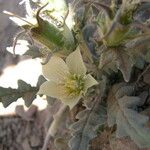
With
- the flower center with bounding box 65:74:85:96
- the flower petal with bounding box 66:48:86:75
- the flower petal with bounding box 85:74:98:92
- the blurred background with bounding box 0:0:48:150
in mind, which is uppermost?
the flower petal with bounding box 66:48:86:75

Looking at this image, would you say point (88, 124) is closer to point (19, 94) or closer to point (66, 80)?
point (66, 80)

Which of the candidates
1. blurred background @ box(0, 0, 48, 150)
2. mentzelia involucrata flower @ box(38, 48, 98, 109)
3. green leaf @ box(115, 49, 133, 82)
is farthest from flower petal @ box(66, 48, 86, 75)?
blurred background @ box(0, 0, 48, 150)

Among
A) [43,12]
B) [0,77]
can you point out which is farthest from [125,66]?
[0,77]

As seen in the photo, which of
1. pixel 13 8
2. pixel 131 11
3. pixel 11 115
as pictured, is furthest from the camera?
pixel 13 8

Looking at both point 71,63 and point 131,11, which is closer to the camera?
point 131,11

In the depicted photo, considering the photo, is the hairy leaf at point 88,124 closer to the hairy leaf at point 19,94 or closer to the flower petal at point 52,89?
the flower petal at point 52,89

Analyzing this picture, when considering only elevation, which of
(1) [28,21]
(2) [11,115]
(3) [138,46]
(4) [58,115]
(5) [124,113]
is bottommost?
(2) [11,115]

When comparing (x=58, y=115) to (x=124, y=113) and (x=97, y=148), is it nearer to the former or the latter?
(x=97, y=148)

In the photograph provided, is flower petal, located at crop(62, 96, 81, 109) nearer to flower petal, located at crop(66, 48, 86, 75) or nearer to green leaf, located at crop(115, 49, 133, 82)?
flower petal, located at crop(66, 48, 86, 75)
